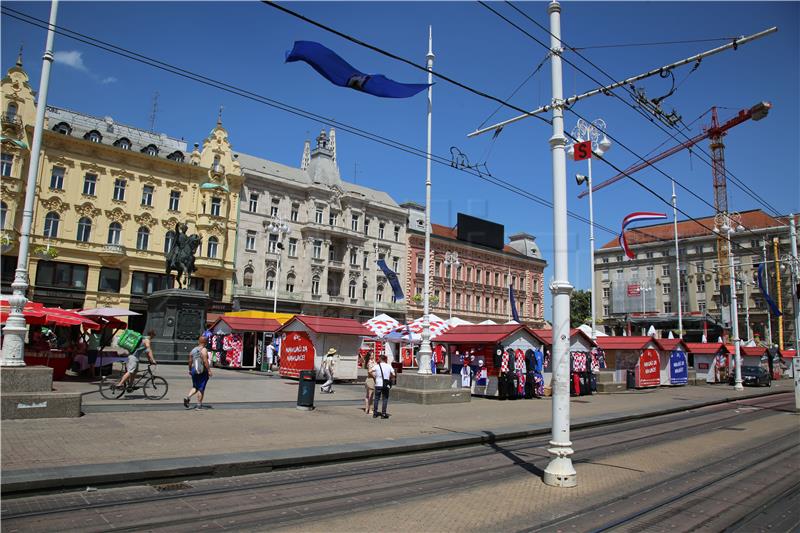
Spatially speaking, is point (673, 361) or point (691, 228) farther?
point (691, 228)

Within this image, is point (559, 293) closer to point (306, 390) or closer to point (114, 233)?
point (306, 390)

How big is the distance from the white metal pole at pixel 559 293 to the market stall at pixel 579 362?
16614 mm

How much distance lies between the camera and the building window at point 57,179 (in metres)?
44.7

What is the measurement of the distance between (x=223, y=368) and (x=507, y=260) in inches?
2042

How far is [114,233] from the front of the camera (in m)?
47.7

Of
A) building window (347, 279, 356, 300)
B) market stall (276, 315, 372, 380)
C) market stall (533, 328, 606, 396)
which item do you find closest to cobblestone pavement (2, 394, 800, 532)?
market stall (533, 328, 606, 396)

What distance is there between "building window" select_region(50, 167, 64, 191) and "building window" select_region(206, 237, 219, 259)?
12754mm

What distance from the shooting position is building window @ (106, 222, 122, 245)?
4734 centimetres

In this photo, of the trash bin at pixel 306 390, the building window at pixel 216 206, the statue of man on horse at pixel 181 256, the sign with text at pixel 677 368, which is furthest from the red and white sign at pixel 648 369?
the building window at pixel 216 206

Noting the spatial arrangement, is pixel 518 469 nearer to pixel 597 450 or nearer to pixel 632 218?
pixel 597 450

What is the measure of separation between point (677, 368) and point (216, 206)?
41817 millimetres

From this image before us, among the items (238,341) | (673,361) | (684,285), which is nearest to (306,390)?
(238,341)

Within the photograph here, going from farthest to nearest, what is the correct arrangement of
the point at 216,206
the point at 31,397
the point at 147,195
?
the point at 216,206 < the point at 147,195 < the point at 31,397

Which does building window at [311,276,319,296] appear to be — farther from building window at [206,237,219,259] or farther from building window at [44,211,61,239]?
building window at [44,211,61,239]
